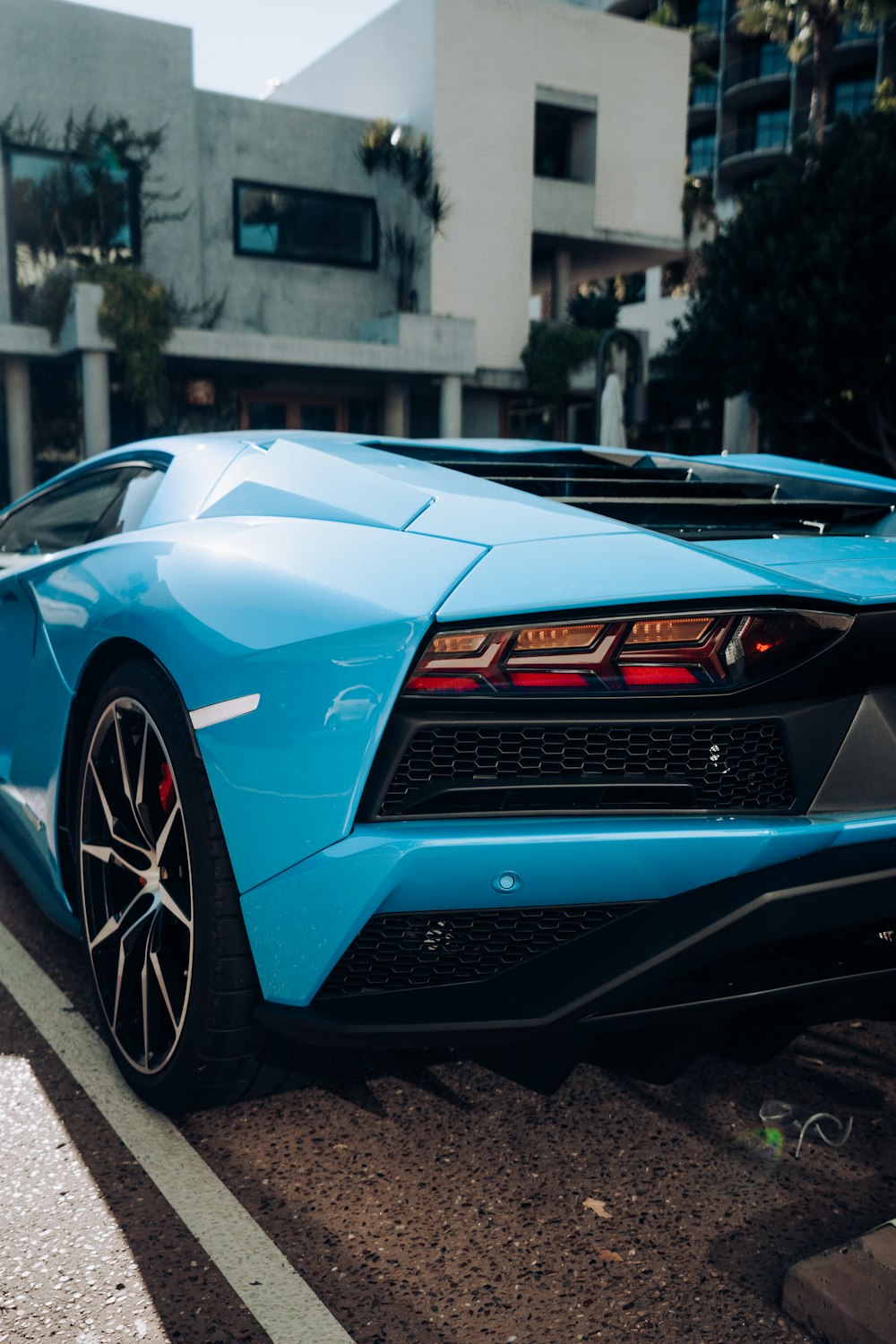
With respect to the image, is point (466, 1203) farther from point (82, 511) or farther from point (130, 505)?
point (82, 511)

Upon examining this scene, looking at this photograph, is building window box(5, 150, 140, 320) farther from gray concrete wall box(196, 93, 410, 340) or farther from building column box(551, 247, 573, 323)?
building column box(551, 247, 573, 323)

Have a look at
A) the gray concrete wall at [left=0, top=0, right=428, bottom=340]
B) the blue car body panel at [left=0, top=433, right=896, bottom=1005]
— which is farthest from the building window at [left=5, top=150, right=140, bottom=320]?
the blue car body panel at [left=0, top=433, right=896, bottom=1005]

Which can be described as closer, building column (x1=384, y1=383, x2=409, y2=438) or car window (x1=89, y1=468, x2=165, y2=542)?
car window (x1=89, y1=468, x2=165, y2=542)

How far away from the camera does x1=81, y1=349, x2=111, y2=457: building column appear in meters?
17.4

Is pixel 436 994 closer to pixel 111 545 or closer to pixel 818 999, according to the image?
pixel 818 999

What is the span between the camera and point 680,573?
5.88ft

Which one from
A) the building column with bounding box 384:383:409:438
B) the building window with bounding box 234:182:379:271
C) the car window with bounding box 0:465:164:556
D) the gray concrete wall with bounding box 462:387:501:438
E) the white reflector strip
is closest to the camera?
the white reflector strip

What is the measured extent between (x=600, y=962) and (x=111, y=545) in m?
1.50

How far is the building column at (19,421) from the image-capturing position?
61.4 ft

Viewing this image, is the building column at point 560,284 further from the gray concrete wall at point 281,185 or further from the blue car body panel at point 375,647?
the blue car body panel at point 375,647

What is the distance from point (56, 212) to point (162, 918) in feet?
59.8

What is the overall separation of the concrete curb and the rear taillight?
816 mm

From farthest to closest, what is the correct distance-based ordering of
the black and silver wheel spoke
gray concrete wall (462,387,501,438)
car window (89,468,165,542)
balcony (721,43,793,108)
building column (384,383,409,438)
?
balcony (721,43,793,108), gray concrete wall (462,387,501,438), building column (384,383,409,438), car window (89,468,165,542), the black and silver wheel spoke

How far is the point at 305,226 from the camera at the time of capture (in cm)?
2098
